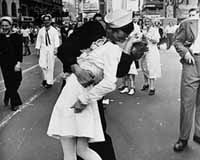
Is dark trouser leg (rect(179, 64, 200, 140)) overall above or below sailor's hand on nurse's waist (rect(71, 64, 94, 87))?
below

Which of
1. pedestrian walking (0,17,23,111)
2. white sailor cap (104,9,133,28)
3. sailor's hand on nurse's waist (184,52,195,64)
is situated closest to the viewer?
white sailor cap (104,9,133,28)

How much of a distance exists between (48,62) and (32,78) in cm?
161

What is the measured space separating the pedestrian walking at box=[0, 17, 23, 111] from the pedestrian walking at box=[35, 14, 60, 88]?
231 centimetres

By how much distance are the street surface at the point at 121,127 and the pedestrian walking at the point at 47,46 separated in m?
0.45

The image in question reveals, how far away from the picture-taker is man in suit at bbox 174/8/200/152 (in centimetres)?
417

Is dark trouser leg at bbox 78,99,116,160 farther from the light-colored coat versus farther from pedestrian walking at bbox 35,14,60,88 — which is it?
pedestrian walking at bbox 35,14,60,88

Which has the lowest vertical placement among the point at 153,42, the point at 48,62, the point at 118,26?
the point at 48,62

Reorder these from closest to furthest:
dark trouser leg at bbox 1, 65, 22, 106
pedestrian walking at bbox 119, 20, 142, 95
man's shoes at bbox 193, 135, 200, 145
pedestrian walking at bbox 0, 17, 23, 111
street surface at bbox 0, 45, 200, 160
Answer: street surface at bbox 0, 45, 200, 160
man's shoes at bbox 193, 135, 200, 145
pedestrian walking at bbox 0, 17, 23, 111
dark trouser leg at bbox 1, 65, 22, 106
pedestrian walking at bbox 119, 20, 142, 95

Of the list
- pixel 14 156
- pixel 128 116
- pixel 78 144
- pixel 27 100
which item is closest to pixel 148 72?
pixel 128 116

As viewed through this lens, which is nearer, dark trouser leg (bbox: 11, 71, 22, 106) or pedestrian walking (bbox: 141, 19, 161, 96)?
dark trouser leg (bbox: 11, 71, 22, 106)

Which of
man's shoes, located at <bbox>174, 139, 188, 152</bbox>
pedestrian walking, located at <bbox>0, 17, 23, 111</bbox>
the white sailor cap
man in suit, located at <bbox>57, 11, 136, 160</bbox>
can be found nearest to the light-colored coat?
man's shoes, located at <bbox>174, 139, 188, 152</bbox>

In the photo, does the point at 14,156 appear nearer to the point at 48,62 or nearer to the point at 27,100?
the point at 27,100

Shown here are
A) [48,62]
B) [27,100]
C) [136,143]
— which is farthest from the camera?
[48,62]

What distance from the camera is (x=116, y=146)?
4.59m
